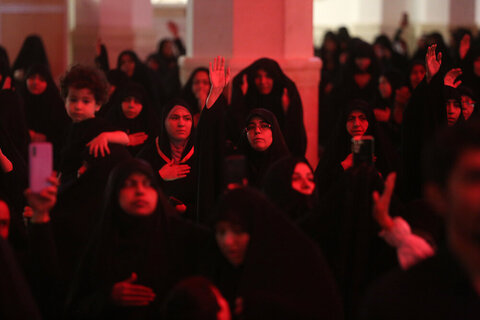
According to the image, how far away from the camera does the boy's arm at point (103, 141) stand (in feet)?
16.1

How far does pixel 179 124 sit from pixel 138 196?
2.22 m

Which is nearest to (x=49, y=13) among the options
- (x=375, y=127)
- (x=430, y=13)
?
(x=430, y=13)

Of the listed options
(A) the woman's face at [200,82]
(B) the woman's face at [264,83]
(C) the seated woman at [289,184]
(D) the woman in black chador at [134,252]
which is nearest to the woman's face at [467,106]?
(B) the woman's face at [264,83]

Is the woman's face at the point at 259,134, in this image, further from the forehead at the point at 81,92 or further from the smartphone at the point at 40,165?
the smartphone at the point at 40,165

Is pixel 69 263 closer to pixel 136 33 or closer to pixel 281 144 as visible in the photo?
pixel 281 144

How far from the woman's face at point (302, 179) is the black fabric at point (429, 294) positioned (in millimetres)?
1542

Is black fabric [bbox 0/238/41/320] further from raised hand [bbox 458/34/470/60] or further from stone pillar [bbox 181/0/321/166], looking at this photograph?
raised hand [bbox 458/34/470/60]

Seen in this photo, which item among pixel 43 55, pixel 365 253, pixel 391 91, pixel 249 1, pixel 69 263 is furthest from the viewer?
pixel 43 55

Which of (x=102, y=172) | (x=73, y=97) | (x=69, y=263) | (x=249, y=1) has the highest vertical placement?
(x=249, y=1)

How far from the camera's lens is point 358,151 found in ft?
14.0

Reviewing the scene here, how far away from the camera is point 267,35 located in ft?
28.2

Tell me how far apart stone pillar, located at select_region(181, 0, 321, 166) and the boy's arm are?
353cm

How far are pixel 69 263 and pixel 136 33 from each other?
1013 cm

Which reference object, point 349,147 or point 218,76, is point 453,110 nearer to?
point 349,147
